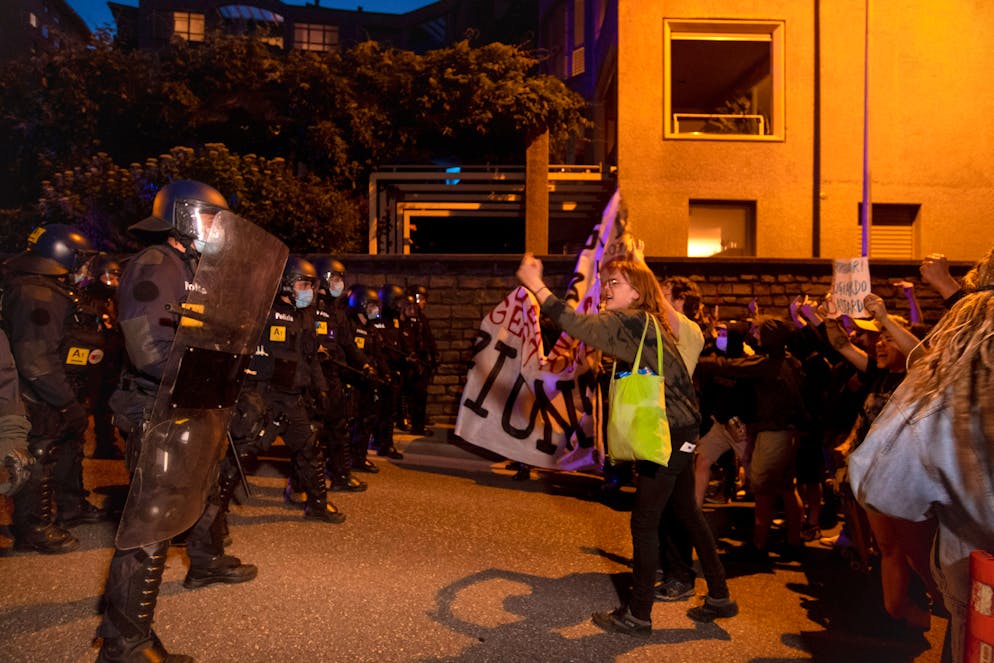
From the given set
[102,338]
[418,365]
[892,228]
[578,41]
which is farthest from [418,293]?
[578,41]

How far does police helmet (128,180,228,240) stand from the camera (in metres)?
3.54

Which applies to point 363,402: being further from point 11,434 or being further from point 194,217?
point 11,434

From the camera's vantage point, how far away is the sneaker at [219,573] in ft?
15.2

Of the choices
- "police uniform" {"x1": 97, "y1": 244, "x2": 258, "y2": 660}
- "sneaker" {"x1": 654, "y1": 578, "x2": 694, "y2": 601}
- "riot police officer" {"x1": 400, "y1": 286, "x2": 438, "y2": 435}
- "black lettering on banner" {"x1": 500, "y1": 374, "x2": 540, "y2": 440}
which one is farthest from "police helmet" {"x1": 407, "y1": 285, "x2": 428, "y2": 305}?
"police uniform" {"x1": 97, "y1": 244, "x2": 258, "y2": 660}

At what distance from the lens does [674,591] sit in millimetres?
4762

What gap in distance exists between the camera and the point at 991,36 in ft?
50.9

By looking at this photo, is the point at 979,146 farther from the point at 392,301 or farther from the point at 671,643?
the point at 671,643

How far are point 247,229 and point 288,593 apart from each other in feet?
7.60

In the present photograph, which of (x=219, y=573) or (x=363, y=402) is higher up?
(x=363, y=402)

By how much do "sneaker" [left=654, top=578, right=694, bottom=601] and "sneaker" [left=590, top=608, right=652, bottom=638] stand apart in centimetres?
65

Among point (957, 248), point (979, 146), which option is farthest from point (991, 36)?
point (957, 248)

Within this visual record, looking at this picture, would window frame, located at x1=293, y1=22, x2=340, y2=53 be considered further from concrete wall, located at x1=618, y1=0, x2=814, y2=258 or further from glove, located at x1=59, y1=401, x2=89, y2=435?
glove, located at x1=59, y1=401, x2=89, y2=435

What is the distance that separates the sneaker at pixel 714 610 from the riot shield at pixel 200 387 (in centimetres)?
281

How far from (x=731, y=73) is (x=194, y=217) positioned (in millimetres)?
Result: 15834
